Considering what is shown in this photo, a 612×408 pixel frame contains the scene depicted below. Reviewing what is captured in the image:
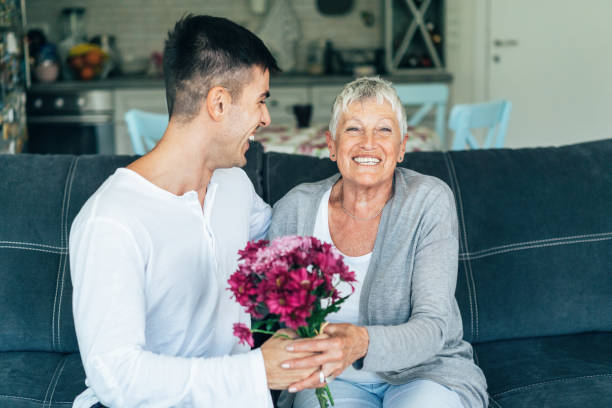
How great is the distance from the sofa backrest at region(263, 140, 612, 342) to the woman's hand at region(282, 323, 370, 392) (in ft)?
2.36

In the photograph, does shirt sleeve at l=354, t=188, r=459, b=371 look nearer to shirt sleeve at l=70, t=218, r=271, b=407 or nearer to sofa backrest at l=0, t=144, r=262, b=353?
shirt sleeve at l=70, t=218, r=271, b=407

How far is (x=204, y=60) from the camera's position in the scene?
56.1 inches

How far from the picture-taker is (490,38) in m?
5.15

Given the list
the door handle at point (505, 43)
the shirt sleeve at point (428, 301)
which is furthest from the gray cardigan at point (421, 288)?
the door handle at point (505, 43)

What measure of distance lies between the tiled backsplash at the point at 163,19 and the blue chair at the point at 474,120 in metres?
2.55

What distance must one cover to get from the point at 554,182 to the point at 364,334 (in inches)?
39.6

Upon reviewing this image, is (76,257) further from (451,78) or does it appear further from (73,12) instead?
(73,12)

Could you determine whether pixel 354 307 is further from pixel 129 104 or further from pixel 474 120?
pixel 129 104

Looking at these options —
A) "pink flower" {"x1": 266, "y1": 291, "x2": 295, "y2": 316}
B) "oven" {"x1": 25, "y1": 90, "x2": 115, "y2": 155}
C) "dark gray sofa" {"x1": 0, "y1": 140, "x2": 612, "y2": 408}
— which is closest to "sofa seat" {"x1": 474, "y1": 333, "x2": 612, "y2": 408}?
"dark gray sofa" {"x1": 0, "y1": 140, "x2": 612, "y2": 408}

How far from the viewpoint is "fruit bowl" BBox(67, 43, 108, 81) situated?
5066 mm

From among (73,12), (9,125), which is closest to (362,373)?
(9,125)

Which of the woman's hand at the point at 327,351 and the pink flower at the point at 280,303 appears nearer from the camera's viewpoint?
the pink flower at the point at 280,303

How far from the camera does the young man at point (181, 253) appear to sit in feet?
4.08

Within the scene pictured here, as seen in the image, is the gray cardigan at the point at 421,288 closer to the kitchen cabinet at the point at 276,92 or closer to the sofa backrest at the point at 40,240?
the sofa backrest at the point at 40,240
